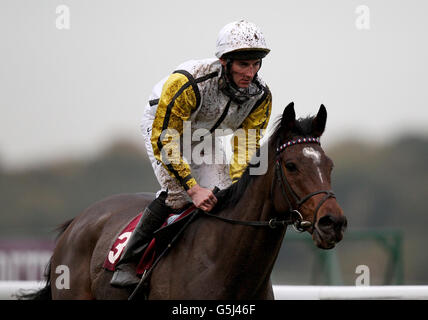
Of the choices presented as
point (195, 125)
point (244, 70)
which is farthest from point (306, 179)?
point (195, 125)

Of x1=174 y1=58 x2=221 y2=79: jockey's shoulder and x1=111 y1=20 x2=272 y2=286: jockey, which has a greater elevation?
x1=174 y1=58 x2=221 y2=79: jockey's shoulder

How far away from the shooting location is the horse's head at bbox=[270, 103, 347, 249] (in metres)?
3.83

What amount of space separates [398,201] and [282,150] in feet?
72.5

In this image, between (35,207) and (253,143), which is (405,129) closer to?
A: (35,207)

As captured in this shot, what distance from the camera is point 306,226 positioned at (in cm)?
396

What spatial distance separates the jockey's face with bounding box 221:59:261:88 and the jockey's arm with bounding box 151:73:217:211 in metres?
0.28

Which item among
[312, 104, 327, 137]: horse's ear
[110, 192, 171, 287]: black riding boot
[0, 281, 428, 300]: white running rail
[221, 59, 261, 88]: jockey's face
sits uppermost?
[221, 59, 261, 88]: jockey's face

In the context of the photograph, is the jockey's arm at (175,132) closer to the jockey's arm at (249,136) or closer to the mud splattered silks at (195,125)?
the mud splattered silks at (195,125)

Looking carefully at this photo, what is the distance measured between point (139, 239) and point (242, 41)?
1358 mm

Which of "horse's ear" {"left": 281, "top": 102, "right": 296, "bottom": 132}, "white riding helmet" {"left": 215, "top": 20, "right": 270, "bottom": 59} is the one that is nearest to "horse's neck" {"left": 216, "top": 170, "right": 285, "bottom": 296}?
"horse's ear" {"left": 281, "top": 102, "right": 296, "bottom": 132}

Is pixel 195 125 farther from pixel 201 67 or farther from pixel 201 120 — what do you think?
pixel 201 67

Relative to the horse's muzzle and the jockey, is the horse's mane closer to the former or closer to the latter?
the jockey

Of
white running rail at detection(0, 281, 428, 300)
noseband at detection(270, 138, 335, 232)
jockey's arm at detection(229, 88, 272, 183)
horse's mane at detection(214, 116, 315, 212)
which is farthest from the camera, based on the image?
white running rail at detection(0, 281, 428, 300)
